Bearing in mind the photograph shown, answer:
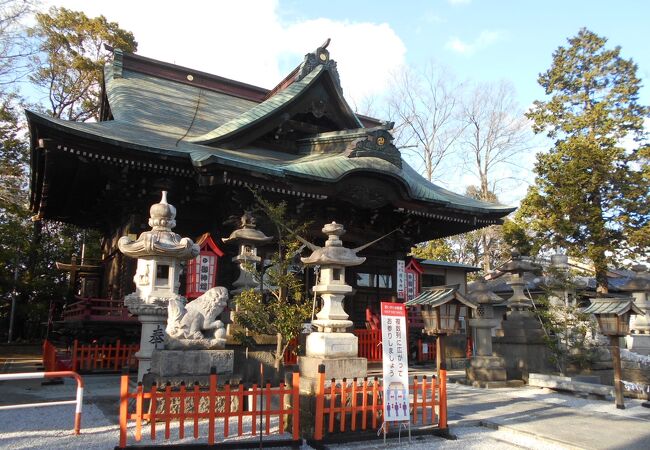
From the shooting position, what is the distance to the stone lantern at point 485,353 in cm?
1107

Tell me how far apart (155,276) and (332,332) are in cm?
294

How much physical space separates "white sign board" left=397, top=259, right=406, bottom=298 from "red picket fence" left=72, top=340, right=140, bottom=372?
793 centimetres

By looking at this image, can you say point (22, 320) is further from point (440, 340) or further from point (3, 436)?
point (440, 340)

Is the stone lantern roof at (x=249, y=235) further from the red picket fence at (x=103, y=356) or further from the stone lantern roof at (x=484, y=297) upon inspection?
the stone lantern roof at (x=484, y=297)

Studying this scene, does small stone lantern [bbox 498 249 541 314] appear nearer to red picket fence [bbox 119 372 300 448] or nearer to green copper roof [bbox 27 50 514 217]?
green copper roof [bbox 27 50 514 217]

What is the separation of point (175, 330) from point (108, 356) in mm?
6282

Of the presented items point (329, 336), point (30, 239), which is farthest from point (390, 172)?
point (30, 239)

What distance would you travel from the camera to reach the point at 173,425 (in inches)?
255

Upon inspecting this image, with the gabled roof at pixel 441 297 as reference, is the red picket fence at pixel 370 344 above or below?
below

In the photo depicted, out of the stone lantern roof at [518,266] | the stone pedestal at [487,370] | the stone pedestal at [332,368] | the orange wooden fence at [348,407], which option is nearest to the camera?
the orange wooden fence at [348,407]

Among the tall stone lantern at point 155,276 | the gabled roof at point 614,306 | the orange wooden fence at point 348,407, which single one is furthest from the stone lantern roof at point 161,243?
the gabled roof at point 614,306

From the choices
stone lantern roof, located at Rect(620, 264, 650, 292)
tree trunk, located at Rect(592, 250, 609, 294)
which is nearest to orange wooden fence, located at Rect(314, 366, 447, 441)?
stone lantern roof, located at Rect(620, 264, 650, 292)

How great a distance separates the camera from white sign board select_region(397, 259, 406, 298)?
50.8 ft

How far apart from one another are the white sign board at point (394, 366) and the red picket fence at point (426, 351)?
9403mm
